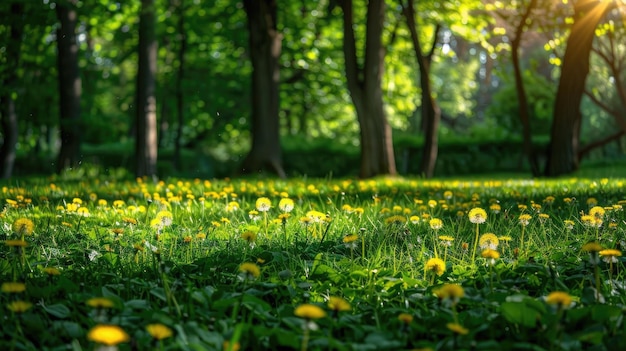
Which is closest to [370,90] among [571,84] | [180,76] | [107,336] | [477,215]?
A: [571,84]

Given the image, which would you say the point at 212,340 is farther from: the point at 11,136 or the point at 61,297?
the point at 11,136

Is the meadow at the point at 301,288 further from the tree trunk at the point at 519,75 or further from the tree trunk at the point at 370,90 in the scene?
the tree trunk at the point at 519,75

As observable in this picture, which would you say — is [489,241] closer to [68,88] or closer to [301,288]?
[301,288]

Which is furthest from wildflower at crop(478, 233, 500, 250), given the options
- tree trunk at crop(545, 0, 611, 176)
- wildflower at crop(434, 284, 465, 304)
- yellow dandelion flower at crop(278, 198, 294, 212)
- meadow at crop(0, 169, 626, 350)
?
tree trunk at crop(545, 0, 611, 176)

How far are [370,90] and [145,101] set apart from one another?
386cm

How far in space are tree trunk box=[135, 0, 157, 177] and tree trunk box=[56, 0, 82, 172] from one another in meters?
2.34

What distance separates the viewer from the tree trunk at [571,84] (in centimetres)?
1395

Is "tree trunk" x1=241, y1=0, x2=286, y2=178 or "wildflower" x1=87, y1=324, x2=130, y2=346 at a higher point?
"tree trunk" x1=241, y1=0, x2=286, y2=178

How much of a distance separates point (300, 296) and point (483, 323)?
788 millimetres

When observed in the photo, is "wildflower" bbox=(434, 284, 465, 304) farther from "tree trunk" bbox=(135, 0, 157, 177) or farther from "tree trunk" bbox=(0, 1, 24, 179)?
"tree trunk" bbox=(0, 1, 24, 179)

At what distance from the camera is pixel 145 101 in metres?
11.6

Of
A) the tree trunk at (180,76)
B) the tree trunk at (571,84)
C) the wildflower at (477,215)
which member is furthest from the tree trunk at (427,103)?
the wildflower at (477,215)

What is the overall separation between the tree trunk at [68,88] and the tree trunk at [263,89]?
3.32 m

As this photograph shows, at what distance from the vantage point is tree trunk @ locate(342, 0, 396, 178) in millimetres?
12516
